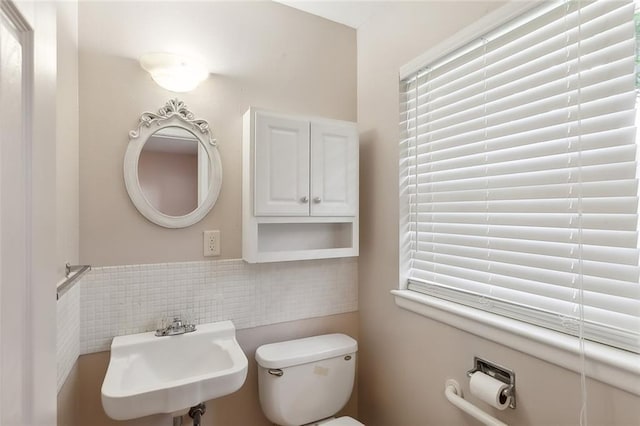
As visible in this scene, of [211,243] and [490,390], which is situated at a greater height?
[211,243]

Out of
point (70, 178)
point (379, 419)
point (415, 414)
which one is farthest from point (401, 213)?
point (70, 178)

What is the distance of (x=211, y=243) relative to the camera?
1.59m

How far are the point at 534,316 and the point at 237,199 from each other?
135cm

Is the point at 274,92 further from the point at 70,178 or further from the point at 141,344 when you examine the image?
the point at 141,344

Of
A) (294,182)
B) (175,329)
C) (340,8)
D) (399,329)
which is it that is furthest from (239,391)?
(340,8)

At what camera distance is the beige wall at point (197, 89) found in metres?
1.39

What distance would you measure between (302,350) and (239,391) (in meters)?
0.40

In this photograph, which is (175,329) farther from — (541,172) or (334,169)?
(541,172)

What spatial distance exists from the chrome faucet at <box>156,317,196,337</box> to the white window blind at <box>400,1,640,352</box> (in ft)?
3.71

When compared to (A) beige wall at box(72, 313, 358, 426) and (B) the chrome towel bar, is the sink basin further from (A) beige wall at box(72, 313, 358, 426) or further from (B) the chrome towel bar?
(B) the chrome towel bar

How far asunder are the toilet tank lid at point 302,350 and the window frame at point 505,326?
37 cm

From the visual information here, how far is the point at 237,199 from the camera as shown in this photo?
1.65 m

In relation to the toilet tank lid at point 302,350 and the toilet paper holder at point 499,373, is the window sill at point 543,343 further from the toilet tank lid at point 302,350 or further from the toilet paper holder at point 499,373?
the toilet tank lid at point 302,350

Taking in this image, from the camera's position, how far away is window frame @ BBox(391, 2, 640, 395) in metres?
0.85
